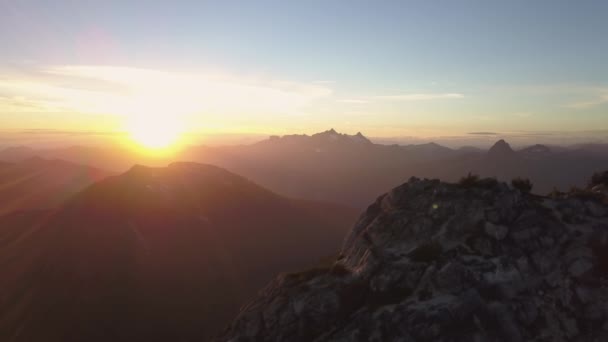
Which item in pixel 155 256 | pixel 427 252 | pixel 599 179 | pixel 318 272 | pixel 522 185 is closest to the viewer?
pixel 427 252

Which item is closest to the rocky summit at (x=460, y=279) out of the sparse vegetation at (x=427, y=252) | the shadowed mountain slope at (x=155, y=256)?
the sparse vegetation at (x=427, y=252)

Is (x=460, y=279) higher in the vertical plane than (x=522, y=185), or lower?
lower

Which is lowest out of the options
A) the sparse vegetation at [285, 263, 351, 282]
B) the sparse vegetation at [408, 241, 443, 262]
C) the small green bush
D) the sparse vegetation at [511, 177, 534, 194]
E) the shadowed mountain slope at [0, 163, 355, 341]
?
the shadowed mountain slope at [0, 163, 355, 341]

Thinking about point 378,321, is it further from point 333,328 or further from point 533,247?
point 533,247

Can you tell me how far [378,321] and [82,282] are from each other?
84873 mm

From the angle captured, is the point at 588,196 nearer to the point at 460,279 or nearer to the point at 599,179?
the point at 599,179

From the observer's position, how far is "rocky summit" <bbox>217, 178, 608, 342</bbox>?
71.6 ft

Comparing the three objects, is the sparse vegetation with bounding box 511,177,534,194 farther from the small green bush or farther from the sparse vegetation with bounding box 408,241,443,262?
the sparse vegetation with bounding box 408,241,443,262

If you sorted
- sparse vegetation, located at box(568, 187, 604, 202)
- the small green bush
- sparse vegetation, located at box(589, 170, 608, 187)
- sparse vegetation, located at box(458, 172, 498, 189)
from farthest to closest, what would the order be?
sparse vegetation, located at box(589, 170, 608, 187) → the small green bush → sparse vegetation, located at box(458, 172, 498, 189) → sparse vegetation, located at box(568, 187, 604, 202)

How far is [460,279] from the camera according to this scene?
24.0 m

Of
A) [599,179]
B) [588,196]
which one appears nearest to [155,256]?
[588,196]

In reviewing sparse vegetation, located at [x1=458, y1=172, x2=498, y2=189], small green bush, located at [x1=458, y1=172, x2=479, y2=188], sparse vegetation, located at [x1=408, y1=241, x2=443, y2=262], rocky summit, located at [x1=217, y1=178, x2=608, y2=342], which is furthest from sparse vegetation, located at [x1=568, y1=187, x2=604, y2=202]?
sparse vegetation, located at [x1=408, y1=241, x2=443, y2=262]

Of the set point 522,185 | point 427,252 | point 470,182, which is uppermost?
point 470,182

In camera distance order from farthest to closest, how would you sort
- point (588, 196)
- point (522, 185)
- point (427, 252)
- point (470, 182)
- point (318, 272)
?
point (522, 185) → point (470, 182) → point (318, 272) → point (588, 196) → point (427, 252)
